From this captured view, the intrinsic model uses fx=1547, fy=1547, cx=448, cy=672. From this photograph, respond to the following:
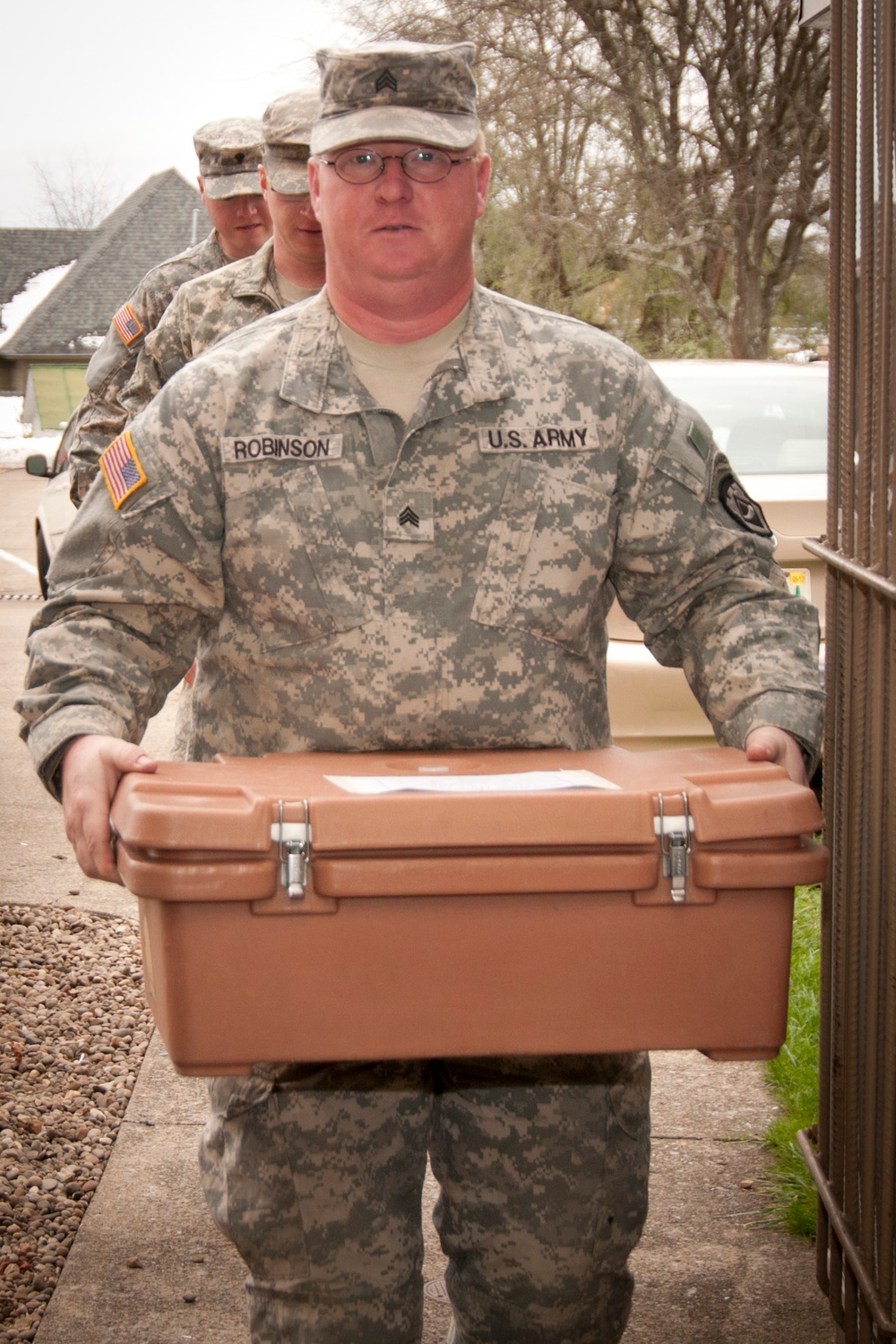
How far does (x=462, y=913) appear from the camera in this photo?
72.6 inches

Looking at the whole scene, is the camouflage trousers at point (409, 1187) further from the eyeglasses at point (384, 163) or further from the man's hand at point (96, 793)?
the eyeglasses at point (384, 163)

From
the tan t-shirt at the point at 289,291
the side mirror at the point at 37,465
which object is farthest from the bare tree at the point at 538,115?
the tan t-shirt at the point at 289,291

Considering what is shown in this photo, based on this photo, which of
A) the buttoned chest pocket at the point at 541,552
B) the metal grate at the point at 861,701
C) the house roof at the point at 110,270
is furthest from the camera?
the house roof at the point at 110,270

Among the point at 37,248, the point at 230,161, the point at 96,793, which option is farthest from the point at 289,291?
the point at 37,248

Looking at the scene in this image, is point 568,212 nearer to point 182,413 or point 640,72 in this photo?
point 640,72

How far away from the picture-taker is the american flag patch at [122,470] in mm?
2273

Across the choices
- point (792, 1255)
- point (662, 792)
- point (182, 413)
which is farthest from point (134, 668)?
point (792, 1255)

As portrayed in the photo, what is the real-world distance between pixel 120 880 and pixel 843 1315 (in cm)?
145

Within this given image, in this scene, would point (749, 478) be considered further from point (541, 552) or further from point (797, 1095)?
point (541, 552)

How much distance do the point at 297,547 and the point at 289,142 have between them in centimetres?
213

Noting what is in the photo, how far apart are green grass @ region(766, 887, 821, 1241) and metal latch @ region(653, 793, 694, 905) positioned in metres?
1.54

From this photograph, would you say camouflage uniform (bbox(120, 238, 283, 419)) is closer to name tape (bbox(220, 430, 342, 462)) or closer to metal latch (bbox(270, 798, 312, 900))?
name tape (bbox(220, 430, 342, 462))

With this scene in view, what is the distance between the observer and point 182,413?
230 cm

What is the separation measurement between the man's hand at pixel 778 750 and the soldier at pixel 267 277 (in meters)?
2.39
